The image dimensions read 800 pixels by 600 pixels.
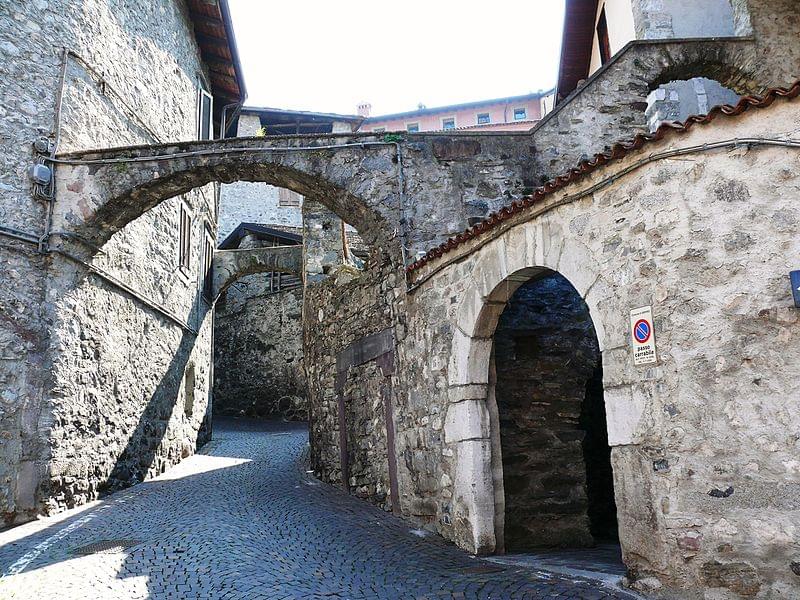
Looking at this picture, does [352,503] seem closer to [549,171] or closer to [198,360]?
[549,171]

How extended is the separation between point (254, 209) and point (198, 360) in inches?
453

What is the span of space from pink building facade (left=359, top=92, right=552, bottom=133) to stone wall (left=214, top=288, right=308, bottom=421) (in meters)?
17.5

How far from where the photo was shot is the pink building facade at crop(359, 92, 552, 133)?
35.5 metres

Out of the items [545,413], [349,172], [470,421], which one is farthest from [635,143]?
[349,172]

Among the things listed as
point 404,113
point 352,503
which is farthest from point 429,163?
point 404,113

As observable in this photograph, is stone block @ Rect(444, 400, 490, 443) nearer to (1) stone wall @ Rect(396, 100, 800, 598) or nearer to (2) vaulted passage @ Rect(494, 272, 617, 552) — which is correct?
(2) vaulted passage @ Rect(494, 272, 617, 552)

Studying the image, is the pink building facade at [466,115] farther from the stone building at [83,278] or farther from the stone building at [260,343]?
the stone building at [83,278]

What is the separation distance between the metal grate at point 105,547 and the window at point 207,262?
903 centimetres

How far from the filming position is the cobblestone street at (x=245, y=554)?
487 cm

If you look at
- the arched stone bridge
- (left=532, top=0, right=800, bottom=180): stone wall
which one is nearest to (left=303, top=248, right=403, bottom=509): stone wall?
the arched stone bridge

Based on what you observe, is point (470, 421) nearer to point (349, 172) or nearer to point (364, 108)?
point (349, 172)

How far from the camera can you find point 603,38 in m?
13.3

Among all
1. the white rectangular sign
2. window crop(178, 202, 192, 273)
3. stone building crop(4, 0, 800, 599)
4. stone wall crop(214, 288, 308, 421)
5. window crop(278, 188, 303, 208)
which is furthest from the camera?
window crop(278, 188, 303, 208)

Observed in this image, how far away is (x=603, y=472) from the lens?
7.43 metres
